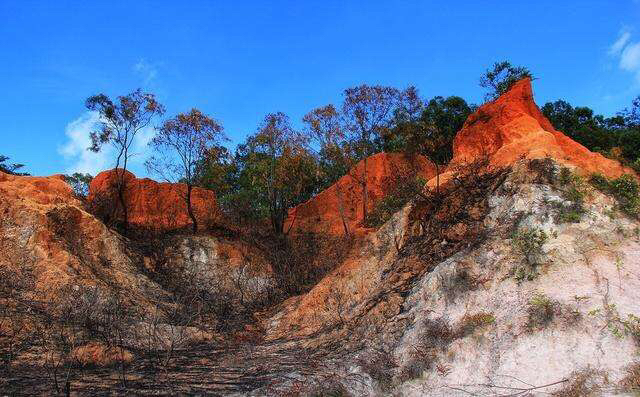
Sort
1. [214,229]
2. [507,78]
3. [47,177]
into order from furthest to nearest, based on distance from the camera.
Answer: [507,78] < [214,229] < [47,177]

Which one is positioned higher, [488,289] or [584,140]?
[584,140]

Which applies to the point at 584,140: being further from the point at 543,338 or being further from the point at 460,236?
the point at 543,338

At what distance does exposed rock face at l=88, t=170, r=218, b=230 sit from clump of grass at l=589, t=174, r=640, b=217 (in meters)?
15.3

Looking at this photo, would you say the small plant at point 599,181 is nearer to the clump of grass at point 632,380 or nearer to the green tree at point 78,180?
the clump of grass at point 632,380

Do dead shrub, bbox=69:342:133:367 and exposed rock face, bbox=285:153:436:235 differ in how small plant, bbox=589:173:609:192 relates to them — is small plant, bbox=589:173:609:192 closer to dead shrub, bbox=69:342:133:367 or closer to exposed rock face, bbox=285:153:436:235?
exposed rock face, bbox=285:153:436:235

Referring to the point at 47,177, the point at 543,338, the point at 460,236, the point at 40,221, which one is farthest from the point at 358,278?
the point at 47,177

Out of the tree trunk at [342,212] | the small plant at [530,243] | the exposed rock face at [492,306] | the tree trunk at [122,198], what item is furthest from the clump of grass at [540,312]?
the tree trunk at [122,198]

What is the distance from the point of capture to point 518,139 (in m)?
17.7

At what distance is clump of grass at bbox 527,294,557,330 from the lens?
36.0 ft

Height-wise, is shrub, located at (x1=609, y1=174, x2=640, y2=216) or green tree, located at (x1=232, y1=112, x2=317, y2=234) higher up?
green tree, located at (x1=232, y1=112, x2=317, y2=234)

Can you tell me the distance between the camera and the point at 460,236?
49.4 ft

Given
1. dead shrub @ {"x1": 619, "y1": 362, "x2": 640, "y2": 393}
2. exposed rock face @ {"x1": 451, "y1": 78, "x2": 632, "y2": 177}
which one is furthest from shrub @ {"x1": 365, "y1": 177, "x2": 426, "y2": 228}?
dead shrub @ {"x1": 619, "y1": 362, "x2": 640, "y2": 393}

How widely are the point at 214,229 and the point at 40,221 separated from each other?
7453mm

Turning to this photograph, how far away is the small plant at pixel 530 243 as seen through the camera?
1272 centimetres
